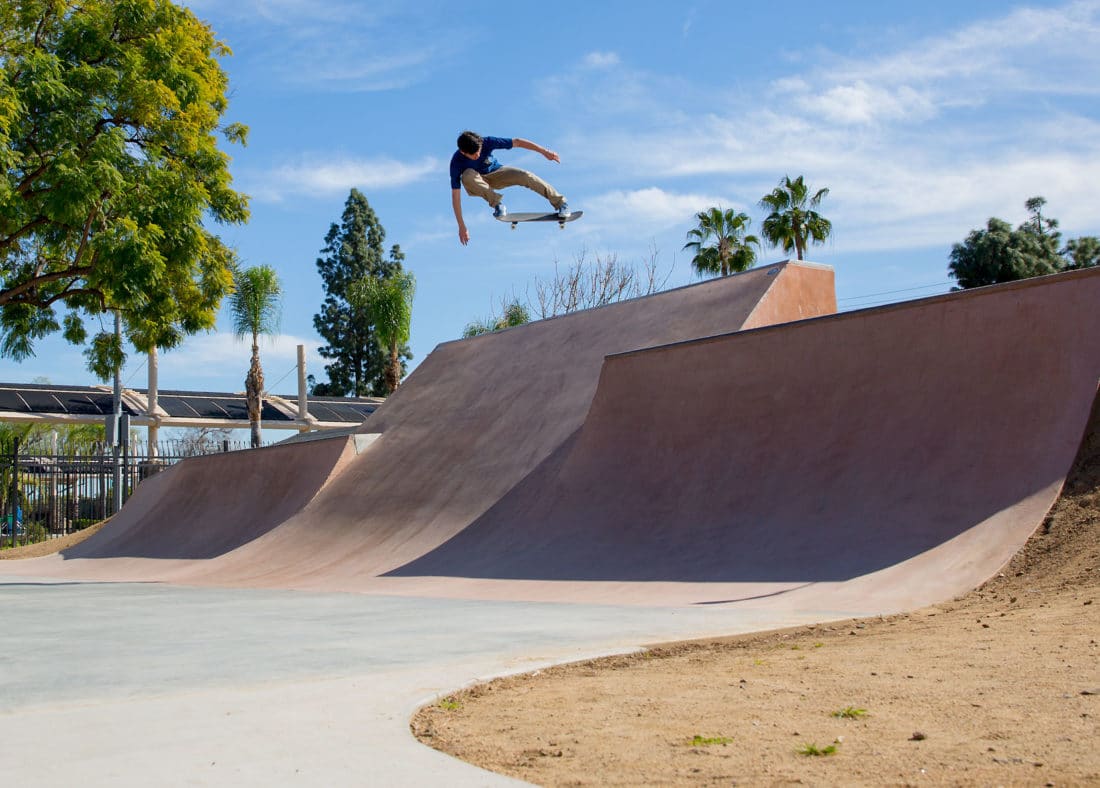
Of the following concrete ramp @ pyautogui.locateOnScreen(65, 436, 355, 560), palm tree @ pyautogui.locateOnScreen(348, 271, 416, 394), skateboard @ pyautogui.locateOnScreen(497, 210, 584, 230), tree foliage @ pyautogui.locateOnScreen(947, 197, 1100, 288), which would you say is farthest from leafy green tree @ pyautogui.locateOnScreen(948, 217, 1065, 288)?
skateboard @ pyautogui.locateOnScreen(497, 210, 584, 230)

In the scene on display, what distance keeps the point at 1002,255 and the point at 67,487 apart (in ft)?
115

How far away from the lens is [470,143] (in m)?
A: 10.2

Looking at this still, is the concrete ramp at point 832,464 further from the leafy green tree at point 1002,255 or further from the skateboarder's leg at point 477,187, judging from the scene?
the leafy green tree at point 1002,255

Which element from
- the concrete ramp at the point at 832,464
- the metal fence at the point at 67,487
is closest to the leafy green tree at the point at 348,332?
the metal fence at the point at 67,487

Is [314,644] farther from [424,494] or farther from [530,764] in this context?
[424,494]

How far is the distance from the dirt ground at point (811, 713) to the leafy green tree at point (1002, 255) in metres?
36.5

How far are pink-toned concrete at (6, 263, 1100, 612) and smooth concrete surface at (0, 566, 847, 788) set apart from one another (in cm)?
214

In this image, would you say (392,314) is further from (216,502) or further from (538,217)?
(538,217)

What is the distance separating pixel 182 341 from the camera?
1722 cm

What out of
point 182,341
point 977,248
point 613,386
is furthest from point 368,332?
point 613,386

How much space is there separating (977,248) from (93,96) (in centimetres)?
3529

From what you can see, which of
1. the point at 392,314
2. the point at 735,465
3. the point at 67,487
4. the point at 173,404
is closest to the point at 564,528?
the point at 735,465

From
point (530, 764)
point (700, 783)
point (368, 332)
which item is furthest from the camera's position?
point (368, 332)

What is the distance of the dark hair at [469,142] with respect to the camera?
1017 centimetres
